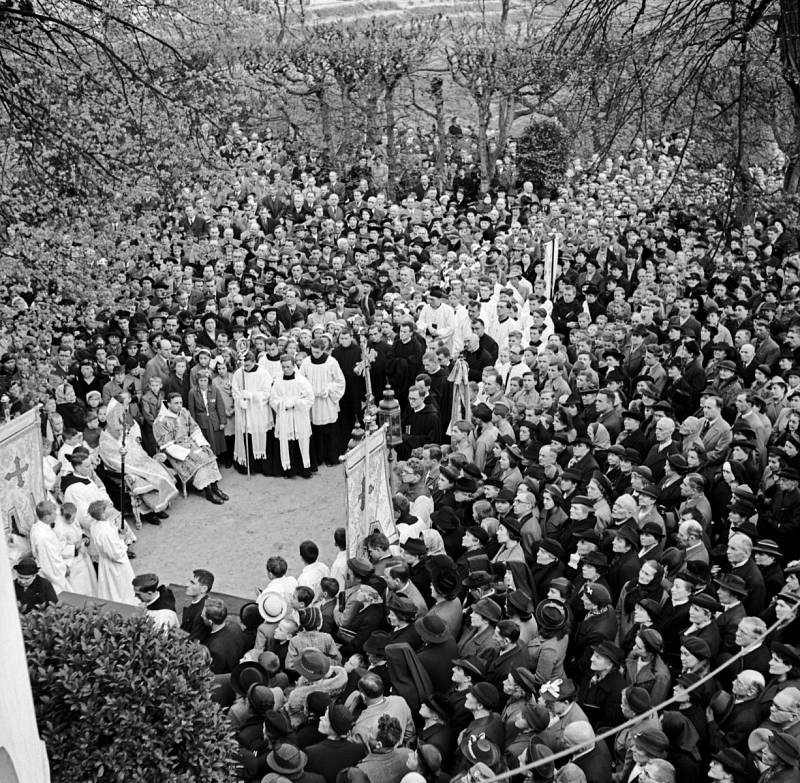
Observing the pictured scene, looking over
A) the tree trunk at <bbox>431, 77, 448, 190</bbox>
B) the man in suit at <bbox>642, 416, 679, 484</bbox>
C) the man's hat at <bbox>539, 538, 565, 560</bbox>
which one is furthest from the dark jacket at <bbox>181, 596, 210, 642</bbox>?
the tree trunk at <bbox>431, 77, 448, 190</bbox>

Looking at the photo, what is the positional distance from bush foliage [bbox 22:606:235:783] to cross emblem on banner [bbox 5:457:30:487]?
16.6 ft

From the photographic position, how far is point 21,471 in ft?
33.2

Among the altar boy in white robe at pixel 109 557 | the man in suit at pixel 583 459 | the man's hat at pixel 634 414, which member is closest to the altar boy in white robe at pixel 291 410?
the altar boy in white robe at pixel 109 557

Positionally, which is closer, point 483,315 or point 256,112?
point 483,315

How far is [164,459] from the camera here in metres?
12.4

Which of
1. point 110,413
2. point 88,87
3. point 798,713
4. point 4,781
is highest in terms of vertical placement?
point 88,87

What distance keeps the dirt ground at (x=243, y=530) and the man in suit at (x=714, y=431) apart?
4346 mm

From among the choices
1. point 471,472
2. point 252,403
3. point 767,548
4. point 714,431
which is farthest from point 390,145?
point 767,548

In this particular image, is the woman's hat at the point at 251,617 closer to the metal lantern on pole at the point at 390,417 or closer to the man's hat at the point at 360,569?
the man's hat at the point at 360,569

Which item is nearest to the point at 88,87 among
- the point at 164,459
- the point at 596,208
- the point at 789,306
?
the point at 164,459

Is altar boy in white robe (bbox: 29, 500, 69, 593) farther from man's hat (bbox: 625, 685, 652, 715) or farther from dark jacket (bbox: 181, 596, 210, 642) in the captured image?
man's hat (bbox: 625, 685, 652, 715)

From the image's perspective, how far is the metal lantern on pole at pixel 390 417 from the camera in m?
12.3

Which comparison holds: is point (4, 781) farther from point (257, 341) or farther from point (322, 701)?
point (257, 341)

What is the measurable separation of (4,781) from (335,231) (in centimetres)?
1724
